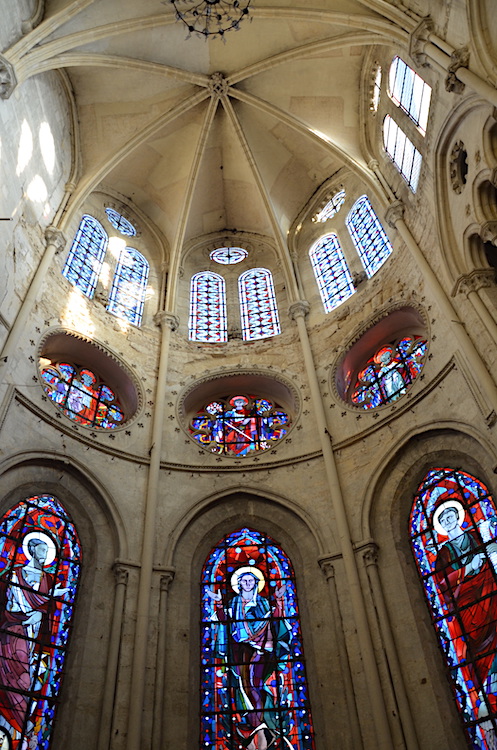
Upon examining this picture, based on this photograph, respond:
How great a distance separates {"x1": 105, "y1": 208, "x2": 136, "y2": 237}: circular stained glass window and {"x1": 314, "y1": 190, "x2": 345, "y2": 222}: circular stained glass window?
18.2ft

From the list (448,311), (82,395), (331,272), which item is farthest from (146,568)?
(331,272)

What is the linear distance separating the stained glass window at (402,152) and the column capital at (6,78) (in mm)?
8595

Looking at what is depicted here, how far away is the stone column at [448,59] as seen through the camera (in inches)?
381

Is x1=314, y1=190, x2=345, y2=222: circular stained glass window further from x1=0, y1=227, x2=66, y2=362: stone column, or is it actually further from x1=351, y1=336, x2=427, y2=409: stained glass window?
x1=0, y1=227, x2=66, y2=362: stone column

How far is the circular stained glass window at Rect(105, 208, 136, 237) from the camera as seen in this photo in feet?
58.9

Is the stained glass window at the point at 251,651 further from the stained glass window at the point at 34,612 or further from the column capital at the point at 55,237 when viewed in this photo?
the column capital at the point at 55,237

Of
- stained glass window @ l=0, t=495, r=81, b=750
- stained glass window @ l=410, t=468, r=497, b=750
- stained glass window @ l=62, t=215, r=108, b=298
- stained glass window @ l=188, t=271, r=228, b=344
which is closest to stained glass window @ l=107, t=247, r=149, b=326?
stained glass window @ l=62, t=215, r=108, b=298

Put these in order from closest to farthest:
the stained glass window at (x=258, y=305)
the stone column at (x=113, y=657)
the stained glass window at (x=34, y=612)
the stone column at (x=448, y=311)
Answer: the stained glass window at (x=34, y=612) → the stone column at (x=113, y=657) → the stone column at (x=448, y=311) → the stained glass window at (x=258, y=305)

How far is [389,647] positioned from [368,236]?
410 inches

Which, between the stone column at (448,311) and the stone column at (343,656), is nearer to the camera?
the stone column at (343,656)

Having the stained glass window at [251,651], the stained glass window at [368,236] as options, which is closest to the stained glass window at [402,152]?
the stained glass window at [368,236]

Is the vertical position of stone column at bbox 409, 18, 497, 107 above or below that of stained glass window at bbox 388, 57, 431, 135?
below

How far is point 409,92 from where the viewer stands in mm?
14055

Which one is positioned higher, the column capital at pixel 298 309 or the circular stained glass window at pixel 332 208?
the circular stained glass window at pixel 332 208
